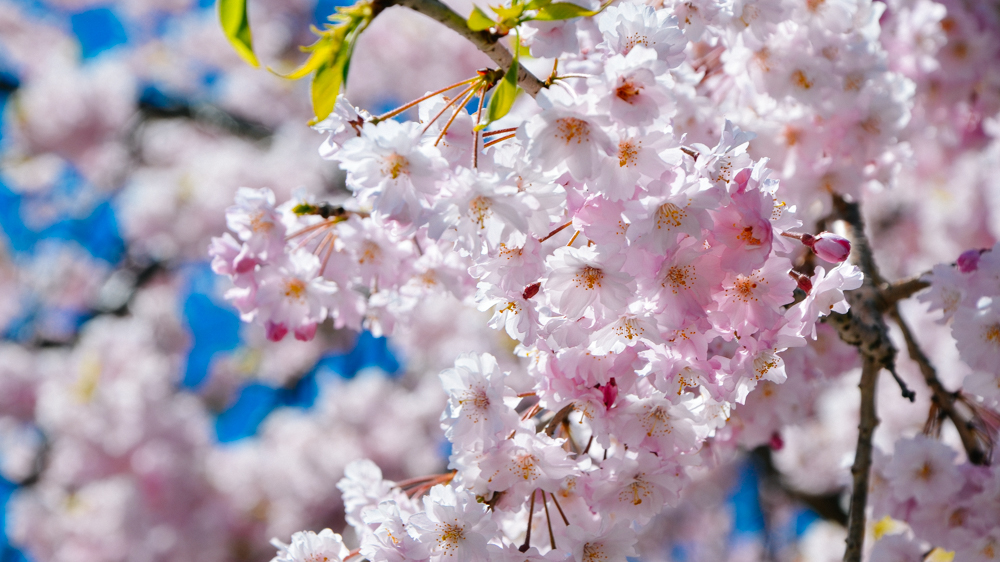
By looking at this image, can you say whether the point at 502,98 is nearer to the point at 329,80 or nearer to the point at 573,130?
the point at 573,130

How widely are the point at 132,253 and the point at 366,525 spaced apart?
5806mm

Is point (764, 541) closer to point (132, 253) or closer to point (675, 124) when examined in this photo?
point (675, 124)

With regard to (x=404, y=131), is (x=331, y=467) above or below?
below

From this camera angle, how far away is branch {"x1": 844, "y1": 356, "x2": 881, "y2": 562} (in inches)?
63.1

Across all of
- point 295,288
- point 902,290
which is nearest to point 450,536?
point 295,288

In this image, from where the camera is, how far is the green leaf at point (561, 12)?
0.96 metres

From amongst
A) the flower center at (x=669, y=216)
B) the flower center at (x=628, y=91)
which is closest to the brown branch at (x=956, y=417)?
the flower center at (x=669, y=216)

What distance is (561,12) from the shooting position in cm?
96

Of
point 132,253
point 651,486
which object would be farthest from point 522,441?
point 132,253

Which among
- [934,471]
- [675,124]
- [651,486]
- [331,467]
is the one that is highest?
[675,124]

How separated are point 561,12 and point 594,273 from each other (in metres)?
0.38

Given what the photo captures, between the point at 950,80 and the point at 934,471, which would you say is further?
the point at 950,80

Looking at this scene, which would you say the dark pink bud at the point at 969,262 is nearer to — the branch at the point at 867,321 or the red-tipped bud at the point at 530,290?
the branch at the point at 867,321

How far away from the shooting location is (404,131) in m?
0.96
